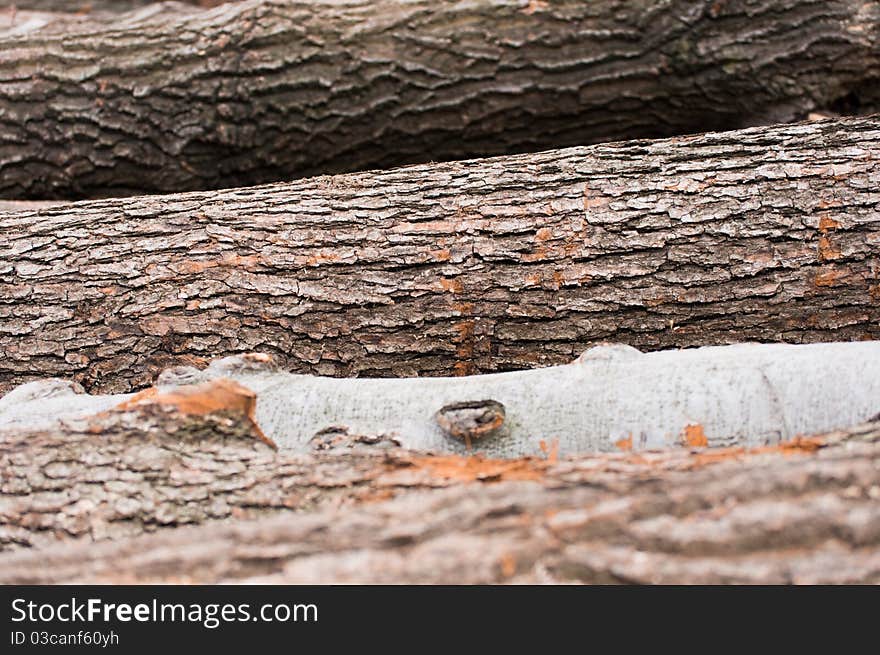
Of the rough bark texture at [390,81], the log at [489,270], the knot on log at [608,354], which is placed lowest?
the knot on log at [608,354]

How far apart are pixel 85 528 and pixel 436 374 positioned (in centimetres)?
95

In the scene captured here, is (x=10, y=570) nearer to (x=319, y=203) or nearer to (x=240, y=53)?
(x=319, y=203)

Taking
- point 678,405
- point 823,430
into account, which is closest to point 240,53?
point 678,405

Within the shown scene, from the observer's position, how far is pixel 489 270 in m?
2.08

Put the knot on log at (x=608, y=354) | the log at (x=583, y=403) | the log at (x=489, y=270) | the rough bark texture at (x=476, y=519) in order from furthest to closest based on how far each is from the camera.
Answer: the log at (x=489, y=270) → the knot on log at (x=608, y=354) → the log at (x=583, y=403) → the rough bark texture at (x=476, y=519)

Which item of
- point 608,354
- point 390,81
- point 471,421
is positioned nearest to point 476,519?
point 471,421

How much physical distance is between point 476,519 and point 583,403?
54cm

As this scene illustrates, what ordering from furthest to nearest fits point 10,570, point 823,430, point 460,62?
1. point 460,62
2. point 823,430
3. point 10,570

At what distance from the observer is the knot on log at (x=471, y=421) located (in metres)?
1.55

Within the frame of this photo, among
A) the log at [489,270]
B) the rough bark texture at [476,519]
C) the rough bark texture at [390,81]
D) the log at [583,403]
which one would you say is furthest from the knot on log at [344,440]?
the rough bark texture at [390,81]

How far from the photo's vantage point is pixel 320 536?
1117 mm

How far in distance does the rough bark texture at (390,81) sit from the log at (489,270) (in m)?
0.78

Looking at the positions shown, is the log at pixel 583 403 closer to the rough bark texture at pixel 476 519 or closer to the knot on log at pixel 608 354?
the knot on log at pixel 608 354

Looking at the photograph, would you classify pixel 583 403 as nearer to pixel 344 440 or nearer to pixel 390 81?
pixel 344 440
